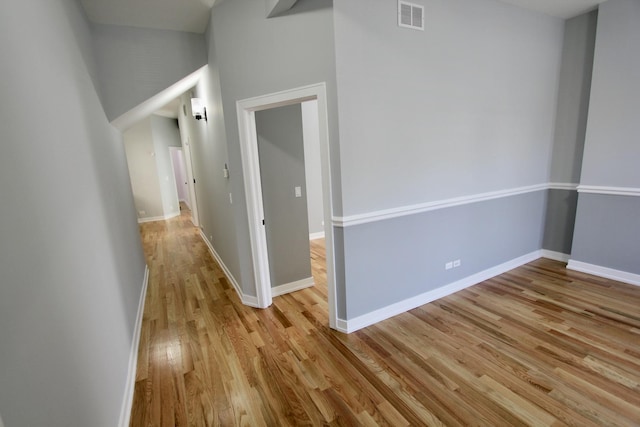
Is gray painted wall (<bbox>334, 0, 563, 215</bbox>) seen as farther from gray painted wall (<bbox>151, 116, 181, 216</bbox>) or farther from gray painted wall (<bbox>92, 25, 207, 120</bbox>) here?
gray painted wall (<bbox>151, 116, 181, 216</bbox>)

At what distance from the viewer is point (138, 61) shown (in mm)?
3062

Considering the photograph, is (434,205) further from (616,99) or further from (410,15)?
(616,99)

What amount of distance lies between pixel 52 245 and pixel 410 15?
288 cm

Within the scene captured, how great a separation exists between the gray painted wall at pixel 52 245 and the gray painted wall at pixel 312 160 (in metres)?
3.36

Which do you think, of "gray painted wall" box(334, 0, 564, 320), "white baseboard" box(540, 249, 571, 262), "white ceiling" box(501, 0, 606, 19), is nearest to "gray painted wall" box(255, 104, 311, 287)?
"gray painted wall" box(334, 0, 564, 320)

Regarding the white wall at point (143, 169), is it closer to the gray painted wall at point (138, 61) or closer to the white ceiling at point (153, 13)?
the gray painted wall at point (138, 61)

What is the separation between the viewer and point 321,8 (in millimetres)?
2123

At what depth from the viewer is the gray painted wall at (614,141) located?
2.97 meters

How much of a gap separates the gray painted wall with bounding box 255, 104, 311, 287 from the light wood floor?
1.32ft

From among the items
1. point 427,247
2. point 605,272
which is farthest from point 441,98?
point 605,272

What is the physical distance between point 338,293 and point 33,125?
223 centimetres

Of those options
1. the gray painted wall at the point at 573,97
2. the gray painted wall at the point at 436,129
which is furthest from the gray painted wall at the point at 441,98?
the gray painted wall at the point at 573,97

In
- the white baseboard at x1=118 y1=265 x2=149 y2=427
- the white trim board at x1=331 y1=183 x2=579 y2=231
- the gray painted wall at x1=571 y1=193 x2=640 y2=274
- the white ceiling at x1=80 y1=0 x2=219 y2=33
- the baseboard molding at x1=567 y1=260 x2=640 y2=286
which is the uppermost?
the white ceiling at x1=80 y1=0 x2=219 y2=33

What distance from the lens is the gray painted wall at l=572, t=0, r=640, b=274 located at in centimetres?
297
